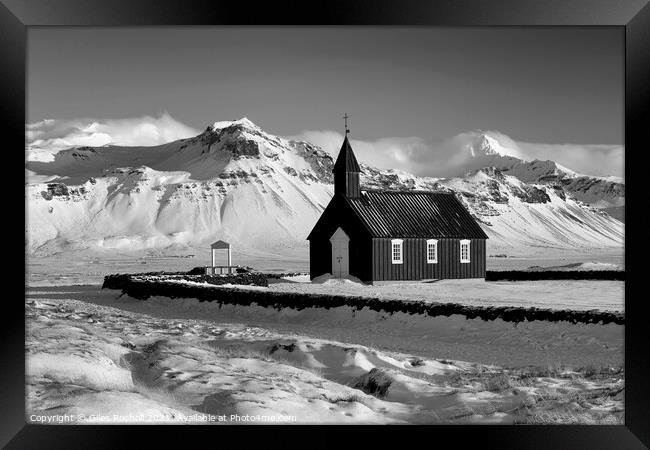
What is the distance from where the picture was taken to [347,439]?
727cm

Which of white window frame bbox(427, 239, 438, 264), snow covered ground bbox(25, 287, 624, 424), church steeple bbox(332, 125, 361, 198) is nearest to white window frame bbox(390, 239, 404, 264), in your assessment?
white window frame bbox(427, 239, 438, 264)

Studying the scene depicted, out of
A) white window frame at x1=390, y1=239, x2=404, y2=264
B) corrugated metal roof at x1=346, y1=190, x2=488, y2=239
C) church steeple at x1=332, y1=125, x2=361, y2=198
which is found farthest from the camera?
church steeple at x1=332, y1=125, x2=361, y2=198

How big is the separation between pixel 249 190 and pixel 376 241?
518 ft

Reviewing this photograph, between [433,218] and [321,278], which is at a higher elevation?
[433,218]

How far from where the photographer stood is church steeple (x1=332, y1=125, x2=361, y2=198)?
130ft

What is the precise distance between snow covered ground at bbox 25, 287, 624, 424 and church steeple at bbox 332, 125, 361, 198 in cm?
2272

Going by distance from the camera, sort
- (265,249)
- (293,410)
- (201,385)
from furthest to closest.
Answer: (265,249) → (201,385) → (293,410)

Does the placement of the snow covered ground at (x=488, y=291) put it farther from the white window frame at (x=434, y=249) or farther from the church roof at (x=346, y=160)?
the church roof at (x=346, y=160)

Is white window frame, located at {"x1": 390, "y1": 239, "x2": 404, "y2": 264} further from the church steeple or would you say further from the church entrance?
the church steeple

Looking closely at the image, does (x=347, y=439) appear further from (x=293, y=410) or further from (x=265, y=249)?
(x=265, y=249)

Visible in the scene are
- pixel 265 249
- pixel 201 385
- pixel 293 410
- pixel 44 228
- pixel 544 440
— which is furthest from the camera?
pixel 44 228
